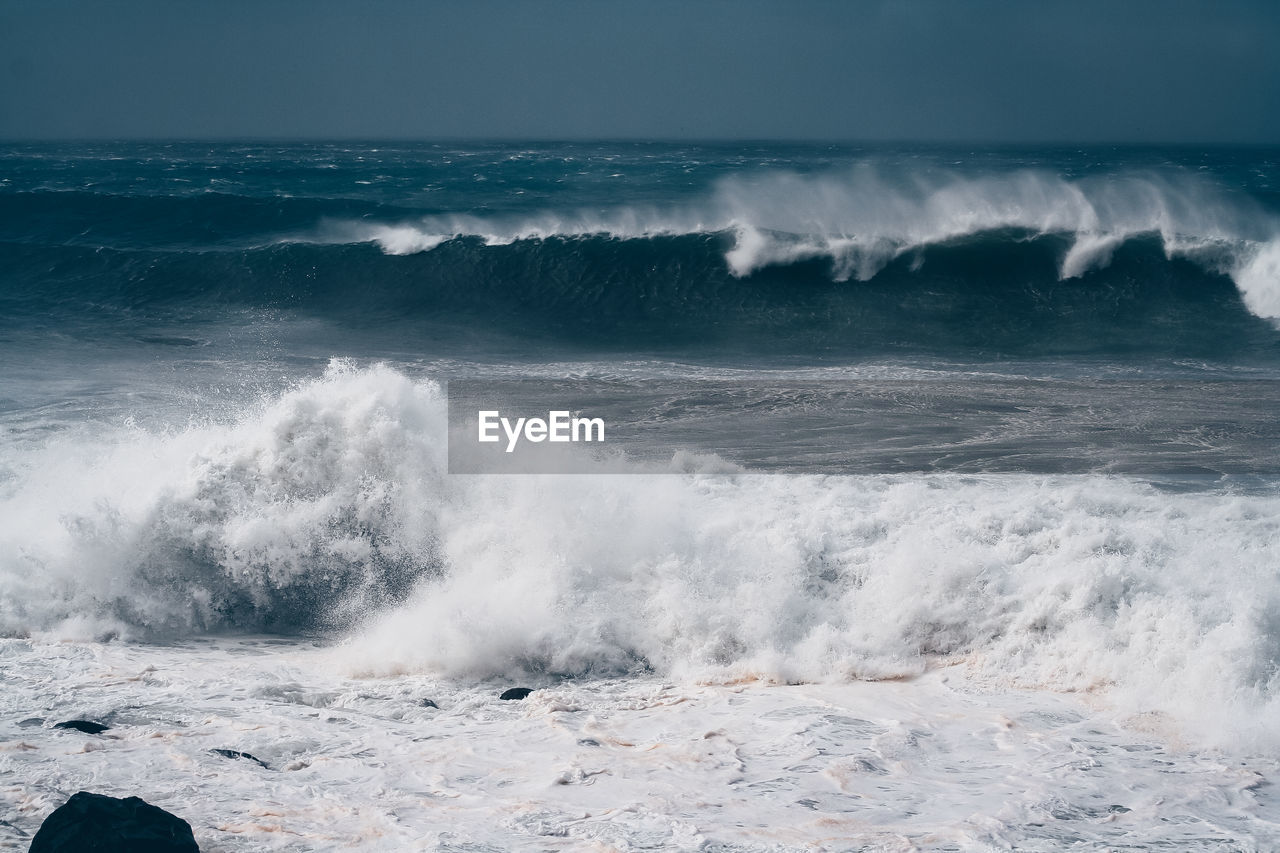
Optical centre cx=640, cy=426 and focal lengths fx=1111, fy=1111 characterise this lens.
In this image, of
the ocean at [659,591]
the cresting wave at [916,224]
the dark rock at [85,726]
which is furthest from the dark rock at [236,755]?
the cresting wave at [916,224]

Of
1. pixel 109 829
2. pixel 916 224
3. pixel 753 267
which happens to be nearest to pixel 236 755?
pixel 109 829

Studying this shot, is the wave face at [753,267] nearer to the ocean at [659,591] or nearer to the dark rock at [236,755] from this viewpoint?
the ocean at [659,591]

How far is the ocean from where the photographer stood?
17.6ft

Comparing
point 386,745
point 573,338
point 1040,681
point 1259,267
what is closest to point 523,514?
point 386,745

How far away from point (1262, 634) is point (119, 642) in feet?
23.7

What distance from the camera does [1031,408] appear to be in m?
12.7

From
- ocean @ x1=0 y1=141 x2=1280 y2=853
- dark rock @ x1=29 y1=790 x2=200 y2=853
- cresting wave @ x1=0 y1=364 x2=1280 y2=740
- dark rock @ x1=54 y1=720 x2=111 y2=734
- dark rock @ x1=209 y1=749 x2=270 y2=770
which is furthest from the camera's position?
cresting wave @ x1=0 y1=364 x2=1280 y2=740

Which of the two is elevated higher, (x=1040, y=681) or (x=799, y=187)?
(x=799, y=187)

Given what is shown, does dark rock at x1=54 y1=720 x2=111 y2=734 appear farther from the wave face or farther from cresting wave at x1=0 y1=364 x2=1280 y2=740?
the wave face

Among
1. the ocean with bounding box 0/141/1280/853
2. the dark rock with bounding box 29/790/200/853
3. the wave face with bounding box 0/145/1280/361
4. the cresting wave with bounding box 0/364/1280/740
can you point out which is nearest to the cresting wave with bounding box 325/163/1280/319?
the wave face with bounding box 0/145/1280/361

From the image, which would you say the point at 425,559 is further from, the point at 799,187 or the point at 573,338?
the point at 799,187

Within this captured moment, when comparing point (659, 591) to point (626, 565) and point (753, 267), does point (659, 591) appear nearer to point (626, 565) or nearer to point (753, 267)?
point (626, 565)

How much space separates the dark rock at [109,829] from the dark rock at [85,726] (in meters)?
1.37

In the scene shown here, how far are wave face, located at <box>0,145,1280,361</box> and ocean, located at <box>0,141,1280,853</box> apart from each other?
2.43 ft
